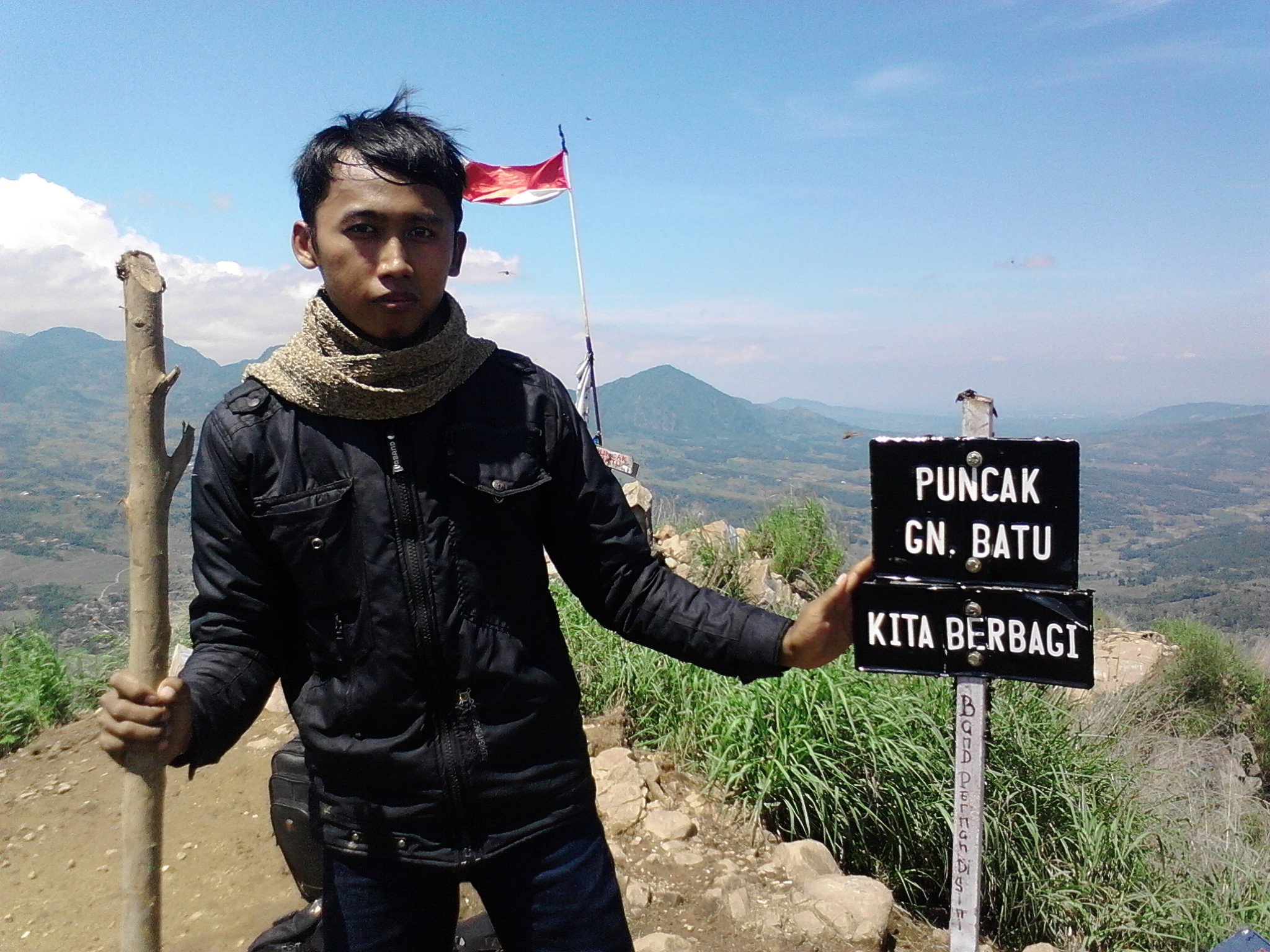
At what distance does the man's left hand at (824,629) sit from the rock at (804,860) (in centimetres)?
202

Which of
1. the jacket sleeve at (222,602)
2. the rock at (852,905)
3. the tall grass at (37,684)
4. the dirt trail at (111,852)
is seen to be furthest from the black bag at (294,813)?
the tall grass at (37,684)

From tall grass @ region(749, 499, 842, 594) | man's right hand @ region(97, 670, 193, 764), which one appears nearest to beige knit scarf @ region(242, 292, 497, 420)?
man's right hand @ region(97, 670, 193, 764)

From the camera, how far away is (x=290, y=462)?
1388mm

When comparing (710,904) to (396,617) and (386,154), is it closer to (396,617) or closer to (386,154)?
(396,617)

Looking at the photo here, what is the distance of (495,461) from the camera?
1.43 m

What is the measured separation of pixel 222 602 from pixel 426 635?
333 mm

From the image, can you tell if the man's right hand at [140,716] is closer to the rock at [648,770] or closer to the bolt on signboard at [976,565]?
the bolt on signboard at [976,565]

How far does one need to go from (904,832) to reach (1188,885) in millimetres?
1129

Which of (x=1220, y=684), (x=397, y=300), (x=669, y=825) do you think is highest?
(x=397, y=300)

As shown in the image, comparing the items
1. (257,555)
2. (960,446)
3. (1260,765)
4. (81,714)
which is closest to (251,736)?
(81,714)

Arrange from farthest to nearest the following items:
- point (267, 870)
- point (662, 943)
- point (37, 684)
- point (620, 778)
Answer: point (37, 684) → point (620, 778) → point (267, 870) → point (662, 943)

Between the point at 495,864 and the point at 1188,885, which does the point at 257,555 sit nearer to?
the point at 495,864

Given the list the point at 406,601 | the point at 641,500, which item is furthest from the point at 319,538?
the point at 641,500

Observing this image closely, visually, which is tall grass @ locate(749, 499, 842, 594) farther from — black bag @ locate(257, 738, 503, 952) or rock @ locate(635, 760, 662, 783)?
black bag @ locate(257, 738, 503, 952)
